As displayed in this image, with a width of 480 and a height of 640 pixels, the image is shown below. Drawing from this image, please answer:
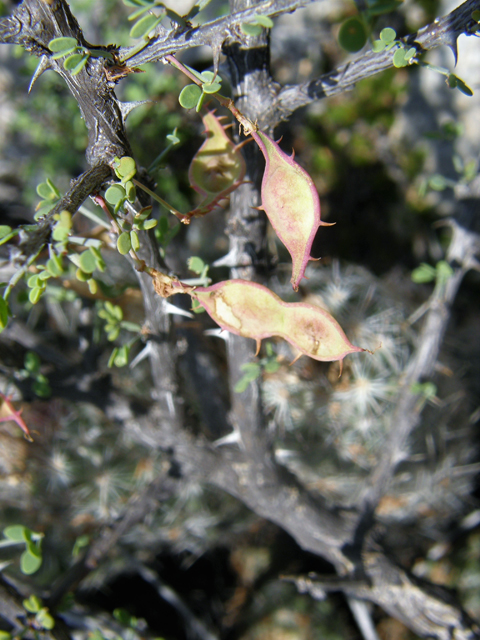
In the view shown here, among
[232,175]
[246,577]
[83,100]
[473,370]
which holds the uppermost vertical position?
[83,100]

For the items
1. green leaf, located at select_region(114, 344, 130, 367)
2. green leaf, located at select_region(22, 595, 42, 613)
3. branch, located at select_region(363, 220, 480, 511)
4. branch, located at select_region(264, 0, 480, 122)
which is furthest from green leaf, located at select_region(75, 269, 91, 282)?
branch, located at select_region(363, 220, 480, 511)

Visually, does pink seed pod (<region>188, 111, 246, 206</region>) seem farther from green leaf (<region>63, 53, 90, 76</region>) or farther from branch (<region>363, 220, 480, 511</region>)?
branch (<region>363, 220, 480, 511</region>)

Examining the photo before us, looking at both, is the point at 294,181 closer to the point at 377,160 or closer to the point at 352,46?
the point at 352,46

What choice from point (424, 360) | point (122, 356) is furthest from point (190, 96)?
point (424, 360)

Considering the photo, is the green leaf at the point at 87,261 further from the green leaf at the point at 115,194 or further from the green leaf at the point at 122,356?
the green leaf at the point at 122,356

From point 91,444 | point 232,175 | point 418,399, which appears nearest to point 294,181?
point 232,175

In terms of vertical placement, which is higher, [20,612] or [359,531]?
[20,612]

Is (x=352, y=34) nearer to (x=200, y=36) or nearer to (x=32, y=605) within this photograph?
(x=200, y=36)
